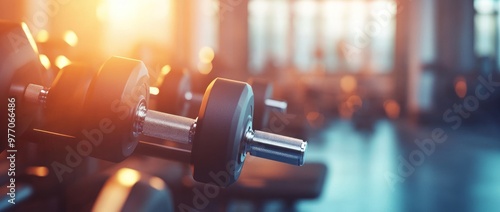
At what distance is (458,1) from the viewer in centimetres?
770

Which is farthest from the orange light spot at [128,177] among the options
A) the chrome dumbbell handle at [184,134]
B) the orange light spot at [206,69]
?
the orange light spot at [206,69]

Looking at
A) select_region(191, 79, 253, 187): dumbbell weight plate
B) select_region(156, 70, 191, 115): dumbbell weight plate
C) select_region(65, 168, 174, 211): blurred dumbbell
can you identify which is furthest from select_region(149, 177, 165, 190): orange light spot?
select_region(191, 79, 253, 187): dumbbell weight plate

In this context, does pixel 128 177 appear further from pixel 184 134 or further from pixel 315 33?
pixel 315 33

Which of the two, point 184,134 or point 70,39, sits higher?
point 70,39

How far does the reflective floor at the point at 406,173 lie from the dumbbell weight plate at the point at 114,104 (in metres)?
1.51

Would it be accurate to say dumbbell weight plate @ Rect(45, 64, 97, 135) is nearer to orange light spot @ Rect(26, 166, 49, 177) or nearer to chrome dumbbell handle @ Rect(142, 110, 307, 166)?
chrome dumbbell handle @ Rect(142, 110, 307, 166)

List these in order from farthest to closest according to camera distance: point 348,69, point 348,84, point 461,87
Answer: point 348,69, point 348,84, point 461,87

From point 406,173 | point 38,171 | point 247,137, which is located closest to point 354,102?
point 406,173

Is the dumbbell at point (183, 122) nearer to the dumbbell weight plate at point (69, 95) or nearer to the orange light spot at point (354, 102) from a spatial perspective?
the dumbbell weight plate at point (69, 95)

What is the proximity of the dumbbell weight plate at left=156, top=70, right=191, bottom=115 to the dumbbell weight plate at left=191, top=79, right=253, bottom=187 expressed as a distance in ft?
1.29

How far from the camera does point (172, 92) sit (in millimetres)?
879

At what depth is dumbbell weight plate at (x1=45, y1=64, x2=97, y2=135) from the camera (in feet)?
1.62

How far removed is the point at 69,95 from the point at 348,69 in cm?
1052

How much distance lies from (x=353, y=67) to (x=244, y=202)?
30.3ft
